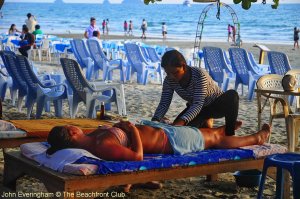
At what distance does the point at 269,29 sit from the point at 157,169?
48.2 m

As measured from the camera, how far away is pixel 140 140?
13.8ft

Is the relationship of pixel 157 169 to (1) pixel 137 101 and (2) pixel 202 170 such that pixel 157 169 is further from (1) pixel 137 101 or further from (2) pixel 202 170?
(1) pixel 137 101

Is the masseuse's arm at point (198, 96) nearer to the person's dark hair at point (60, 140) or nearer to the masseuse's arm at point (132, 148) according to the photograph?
the masseuse's arm at point (132, 148)

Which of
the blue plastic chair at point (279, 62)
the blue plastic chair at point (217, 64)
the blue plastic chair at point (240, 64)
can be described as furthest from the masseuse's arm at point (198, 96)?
the blue plastic chair at point (217, 64)

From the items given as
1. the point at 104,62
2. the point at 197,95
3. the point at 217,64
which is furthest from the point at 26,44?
the point at 197,95

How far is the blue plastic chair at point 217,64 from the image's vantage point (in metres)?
11.4

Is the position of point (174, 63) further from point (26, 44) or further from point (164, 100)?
point (26, 44)

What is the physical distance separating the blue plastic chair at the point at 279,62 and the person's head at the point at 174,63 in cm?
566

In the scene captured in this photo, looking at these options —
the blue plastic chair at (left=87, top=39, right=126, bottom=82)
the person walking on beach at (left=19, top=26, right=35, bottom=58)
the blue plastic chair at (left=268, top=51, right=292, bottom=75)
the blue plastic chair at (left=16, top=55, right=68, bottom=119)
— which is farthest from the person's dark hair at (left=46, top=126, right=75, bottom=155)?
the person walking on beach at (left=19, top=26, right=35, bottom=58)

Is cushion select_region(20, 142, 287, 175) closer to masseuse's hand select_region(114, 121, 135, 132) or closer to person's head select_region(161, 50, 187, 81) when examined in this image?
masseuse's hand select_region(114, 121, 135, 132)

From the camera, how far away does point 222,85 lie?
37.9 ft

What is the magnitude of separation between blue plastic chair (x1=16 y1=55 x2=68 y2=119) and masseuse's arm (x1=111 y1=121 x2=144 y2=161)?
12.9 ft

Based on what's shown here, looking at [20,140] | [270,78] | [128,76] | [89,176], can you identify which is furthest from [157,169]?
[128,76]

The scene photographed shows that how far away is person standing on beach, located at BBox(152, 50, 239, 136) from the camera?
16.3 ft
